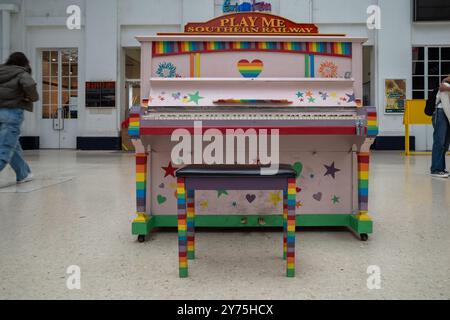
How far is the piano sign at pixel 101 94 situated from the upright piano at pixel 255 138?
→ 8.41 meters

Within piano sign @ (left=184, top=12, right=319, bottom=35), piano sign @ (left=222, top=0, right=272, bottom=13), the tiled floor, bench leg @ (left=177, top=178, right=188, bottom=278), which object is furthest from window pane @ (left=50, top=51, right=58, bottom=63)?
bench leg @ (left=177, top=178, right=188, bottom=278)

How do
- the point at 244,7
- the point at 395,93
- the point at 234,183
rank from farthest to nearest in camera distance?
the point at 395,93
the point at 244,7
the point at 234,183

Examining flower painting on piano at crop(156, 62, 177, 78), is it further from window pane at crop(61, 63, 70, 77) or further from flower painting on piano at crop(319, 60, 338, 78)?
window pane at crop(61, 63, 70, 77)

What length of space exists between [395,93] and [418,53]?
122 centimetres

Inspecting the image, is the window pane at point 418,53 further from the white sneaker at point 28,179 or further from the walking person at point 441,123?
the white sneaker at point 28,179

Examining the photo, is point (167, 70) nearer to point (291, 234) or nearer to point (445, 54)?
point (291, 234)

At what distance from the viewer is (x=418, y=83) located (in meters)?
10.1

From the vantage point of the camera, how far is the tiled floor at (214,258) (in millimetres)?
1516

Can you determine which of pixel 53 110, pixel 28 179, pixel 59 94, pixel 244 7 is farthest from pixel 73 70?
pixel 244 7

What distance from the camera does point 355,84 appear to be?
2332 millimetres

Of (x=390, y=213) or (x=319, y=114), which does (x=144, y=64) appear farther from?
(x=390, y=213)

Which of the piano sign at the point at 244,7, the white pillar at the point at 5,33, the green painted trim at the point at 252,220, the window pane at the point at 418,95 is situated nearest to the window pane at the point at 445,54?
the window pane at the point at 418,95

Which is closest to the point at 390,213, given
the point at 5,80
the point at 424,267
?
the point at 424,267
